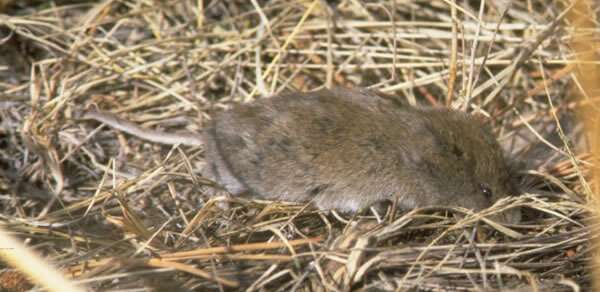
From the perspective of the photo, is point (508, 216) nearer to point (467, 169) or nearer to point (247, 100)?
point (467, 169)

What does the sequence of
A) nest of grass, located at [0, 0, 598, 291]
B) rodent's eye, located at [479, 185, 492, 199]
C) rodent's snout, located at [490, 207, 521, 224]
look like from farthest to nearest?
1. rodent's eye, located at [479, 185, 492, 199]
2. rodent's snout, located at [490, 207, 521, 224]
3. nest of grass, located at [0, 0, 598, 291]

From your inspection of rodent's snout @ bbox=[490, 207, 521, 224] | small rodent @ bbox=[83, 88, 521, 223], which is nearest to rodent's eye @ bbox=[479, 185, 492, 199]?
small rodent @ bbox=[83, 88, 521, 223]

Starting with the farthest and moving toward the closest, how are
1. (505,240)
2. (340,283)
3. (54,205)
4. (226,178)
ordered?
(54,205)
(226,178)
(505,240)
(340,283)

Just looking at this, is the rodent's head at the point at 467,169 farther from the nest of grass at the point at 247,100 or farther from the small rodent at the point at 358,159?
the nest of grass at the point at 247,100

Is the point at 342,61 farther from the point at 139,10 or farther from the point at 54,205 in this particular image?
the point at 54,205

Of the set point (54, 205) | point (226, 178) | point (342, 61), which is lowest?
point (54, 205)

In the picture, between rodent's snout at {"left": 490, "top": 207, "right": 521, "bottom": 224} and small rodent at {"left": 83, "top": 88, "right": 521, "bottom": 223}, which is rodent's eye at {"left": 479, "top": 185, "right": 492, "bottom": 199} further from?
rodent's snout at {"left": 490, "top": 207, "right": 521, "bottom": 224}

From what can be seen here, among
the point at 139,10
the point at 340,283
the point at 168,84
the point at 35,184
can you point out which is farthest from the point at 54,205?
the point at 340,283
